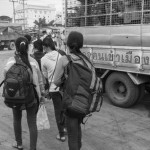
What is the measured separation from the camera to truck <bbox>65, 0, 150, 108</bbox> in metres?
5.09

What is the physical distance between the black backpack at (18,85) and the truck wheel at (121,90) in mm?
2828

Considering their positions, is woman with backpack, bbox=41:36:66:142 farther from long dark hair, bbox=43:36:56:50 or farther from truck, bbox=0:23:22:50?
truck, bbox=0:23:22:50

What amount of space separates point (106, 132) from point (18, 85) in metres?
2.01

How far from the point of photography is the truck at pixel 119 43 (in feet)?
16.7

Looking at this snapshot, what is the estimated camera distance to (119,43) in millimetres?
5441

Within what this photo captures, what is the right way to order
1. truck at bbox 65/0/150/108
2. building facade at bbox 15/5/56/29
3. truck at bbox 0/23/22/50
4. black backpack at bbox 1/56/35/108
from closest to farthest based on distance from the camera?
1. black backpack at bbox 1/56/35/108
2. truck at bbox 65/0/150/108
3. truck at bbox 0/23/22/50
4. building facade at bbox 15/5/56/29

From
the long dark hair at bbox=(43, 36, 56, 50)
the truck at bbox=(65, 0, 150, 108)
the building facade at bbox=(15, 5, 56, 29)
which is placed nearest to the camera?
the long dark hair at bbox=(43, 36, 56, 50)

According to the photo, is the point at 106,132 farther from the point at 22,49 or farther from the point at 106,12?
the point at 106,12

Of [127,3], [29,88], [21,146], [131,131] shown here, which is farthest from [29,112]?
[127,3]

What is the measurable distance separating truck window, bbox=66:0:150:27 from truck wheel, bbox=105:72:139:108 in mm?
1223

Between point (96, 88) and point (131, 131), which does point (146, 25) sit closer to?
point (131, 131)

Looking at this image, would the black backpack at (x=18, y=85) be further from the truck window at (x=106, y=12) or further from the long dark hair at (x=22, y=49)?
the truck window at (x=106, y=12)

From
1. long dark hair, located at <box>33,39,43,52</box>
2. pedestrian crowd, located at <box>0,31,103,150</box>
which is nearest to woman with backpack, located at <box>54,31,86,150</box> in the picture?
pedestrian crowd, located at <box>0,31,103,150</box>

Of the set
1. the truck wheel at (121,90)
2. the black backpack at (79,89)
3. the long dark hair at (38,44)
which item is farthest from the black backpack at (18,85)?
the truck wheel at (121,90)
